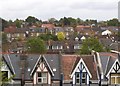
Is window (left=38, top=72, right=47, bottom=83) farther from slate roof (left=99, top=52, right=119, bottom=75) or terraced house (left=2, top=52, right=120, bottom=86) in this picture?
slate roof (left=99, top=52, right=119, bottom=75)

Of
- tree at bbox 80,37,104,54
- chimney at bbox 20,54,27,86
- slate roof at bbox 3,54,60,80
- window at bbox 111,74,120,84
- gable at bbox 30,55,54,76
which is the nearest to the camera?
gable at bbox 30,55,54,76

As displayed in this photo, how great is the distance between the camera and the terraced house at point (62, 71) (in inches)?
1330

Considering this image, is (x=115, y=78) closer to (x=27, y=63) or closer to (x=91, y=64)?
(x=91, y=64)

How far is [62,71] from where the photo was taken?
34.5 m

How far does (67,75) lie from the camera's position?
3422 cm

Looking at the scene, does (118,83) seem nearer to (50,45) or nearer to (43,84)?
(43,84)

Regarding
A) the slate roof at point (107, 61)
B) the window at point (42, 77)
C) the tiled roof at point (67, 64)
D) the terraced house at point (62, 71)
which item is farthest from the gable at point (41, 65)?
the slate roof at point (107, 61)

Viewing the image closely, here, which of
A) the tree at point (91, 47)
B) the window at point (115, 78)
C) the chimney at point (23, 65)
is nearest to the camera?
the window at point (115, 78)

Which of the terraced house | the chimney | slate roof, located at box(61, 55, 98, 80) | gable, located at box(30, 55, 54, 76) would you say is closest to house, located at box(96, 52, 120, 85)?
the terraced house

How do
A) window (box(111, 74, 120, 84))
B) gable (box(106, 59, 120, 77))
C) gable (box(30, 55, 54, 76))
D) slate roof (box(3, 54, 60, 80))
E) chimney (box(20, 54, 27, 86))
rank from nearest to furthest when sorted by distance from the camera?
gable (box(106, 59, 120, 77)) < gable (box(30, 55, 54, 76)) < window (box(111, 74, 120, 84)) < chimney (box(20, 54, 27, 86)) < slate roof (box(3, 54, 60, 80))

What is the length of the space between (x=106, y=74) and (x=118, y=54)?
9.30 ft

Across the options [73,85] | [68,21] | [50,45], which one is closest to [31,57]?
[73,85]

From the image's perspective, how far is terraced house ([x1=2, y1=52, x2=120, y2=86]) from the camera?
33.8m

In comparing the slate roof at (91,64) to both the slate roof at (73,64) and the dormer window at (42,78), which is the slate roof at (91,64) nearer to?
the slate roof at (73,64)
